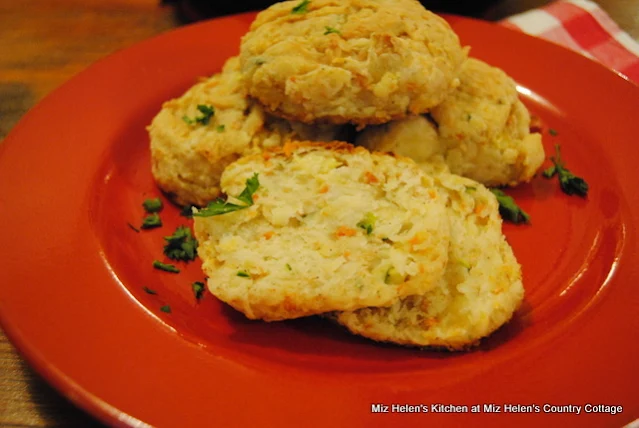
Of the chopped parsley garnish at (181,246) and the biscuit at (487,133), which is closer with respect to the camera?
the chopped parsley garnish at (181,246)

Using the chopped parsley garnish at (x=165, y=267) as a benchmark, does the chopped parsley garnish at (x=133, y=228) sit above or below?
below

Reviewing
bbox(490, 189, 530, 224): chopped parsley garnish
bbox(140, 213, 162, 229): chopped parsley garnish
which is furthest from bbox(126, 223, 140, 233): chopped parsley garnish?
bbox(490, 189, 530, 224): chopped parsley garnish

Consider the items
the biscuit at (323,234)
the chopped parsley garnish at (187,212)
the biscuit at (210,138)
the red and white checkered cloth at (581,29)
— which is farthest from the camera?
the red and white checkered cloth at (581,29)

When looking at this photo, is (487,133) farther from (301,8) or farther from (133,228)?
(133,228)

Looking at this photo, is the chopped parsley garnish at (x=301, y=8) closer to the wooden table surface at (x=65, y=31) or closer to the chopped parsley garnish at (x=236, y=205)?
the chopped parsley garnish at (x=236, y=205)

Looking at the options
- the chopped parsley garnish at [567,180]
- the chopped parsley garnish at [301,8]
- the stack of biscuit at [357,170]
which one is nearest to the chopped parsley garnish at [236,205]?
the stack of biscuit at [357,170]

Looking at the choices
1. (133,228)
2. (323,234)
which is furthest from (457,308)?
(133,228)

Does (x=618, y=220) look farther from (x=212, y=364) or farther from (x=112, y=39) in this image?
(x=112, y=39)
